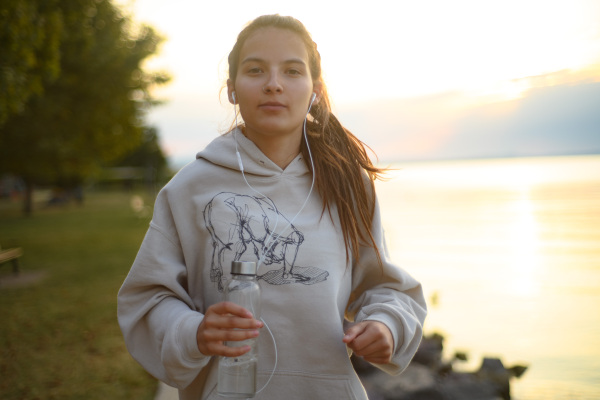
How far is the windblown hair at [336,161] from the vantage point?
6.41ft

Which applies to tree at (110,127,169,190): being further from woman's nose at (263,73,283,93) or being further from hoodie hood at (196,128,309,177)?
woman's nose at (263,73,283,93)

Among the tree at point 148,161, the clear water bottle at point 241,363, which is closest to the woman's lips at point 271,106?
the clear water bottle at point 241,363

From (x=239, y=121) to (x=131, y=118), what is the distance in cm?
1482

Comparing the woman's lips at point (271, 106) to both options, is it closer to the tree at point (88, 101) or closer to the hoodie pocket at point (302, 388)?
the hoodie pocket at point (302, 388)

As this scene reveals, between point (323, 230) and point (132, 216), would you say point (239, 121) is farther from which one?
point (132, 216)

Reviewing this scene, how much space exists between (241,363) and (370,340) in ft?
1.37

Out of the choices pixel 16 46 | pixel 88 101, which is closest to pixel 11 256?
pixel 16 46

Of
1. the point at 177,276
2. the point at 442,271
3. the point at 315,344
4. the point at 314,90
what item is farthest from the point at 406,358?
the point at 442,271

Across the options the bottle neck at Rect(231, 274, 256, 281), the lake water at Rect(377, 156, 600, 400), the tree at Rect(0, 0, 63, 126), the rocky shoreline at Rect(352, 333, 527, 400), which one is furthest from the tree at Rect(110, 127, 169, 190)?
the bottle neck at Rect(231, 274, 256, 281)

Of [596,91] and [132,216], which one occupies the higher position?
[596,91]

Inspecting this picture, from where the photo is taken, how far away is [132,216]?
27.5m

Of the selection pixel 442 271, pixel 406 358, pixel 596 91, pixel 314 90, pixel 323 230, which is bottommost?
pixel 442 271

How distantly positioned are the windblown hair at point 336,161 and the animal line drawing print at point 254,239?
0.65 feet

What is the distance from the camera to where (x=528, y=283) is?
27.4 feet
